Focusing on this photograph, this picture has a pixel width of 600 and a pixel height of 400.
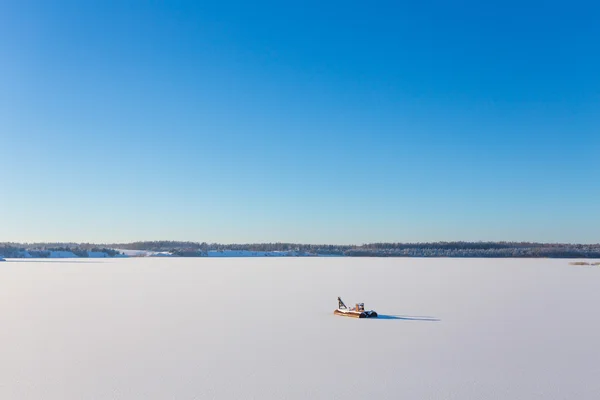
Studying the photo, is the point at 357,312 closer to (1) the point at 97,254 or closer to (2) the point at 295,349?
(2) the point at 295,349

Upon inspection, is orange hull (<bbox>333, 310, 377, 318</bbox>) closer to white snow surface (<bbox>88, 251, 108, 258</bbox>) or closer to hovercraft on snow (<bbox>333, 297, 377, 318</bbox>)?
hovercraft on snow (<bbox>333, 297, 377, 318</bbox>)

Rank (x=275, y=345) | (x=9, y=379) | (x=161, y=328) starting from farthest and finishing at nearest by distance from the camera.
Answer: (x=161, y=328) → (x=275, y=345) → (x=9, y=379)

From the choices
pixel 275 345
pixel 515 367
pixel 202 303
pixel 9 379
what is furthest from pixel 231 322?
pixel 515 367

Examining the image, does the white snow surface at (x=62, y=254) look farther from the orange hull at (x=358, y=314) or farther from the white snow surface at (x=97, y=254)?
the orange hull at (x=358, y=314)

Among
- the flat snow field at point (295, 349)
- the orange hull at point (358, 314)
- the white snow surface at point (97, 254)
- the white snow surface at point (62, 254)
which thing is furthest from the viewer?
the white snow surface at point (97, 254)

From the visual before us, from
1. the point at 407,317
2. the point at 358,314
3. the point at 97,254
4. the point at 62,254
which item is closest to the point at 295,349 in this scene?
the point at 358,314

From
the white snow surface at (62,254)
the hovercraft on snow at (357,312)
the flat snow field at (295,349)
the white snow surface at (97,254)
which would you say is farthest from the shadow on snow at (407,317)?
the white snow surface at (62,254)

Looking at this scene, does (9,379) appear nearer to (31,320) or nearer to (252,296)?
(31,320)

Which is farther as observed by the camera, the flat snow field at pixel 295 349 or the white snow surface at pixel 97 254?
the white snow surface at pixel 97 254
